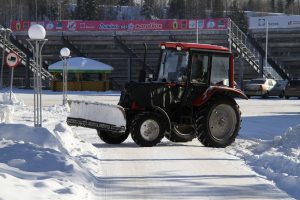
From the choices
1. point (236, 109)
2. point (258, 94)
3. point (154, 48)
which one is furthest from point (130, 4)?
point (236, 109)

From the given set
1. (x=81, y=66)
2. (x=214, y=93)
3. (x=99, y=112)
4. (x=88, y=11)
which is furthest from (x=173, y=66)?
(x=88, y=11)

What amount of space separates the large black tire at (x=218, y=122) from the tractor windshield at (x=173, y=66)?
37.6 inches


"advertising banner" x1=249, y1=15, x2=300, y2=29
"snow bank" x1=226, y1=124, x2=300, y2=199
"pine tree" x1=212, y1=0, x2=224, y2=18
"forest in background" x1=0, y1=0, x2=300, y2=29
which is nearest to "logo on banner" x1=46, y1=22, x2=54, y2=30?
"advertising banner" x1=249, y1=15, x2=300, y2=29

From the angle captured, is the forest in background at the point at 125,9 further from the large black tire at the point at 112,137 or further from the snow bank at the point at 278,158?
the snow bank at the point at 278,158

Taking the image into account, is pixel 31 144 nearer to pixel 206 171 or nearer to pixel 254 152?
pixel 206 171

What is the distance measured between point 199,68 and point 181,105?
973mm

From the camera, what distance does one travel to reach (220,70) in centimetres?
1517

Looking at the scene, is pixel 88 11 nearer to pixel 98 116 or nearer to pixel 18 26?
pixel 18 26

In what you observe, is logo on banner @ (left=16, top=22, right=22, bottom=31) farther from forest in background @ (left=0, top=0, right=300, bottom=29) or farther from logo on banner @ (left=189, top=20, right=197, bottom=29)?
forest in background @ (left=0, top=0, right=300, bottom=29)

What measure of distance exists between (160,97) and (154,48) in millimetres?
43903

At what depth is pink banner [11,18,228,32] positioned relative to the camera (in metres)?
55.0

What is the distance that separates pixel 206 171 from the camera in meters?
10.6

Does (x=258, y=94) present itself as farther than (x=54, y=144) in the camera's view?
Yes

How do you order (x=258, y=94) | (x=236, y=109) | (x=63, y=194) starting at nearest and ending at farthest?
(x=63, y=194), (x=236, y=109), (x=258, y=94)
